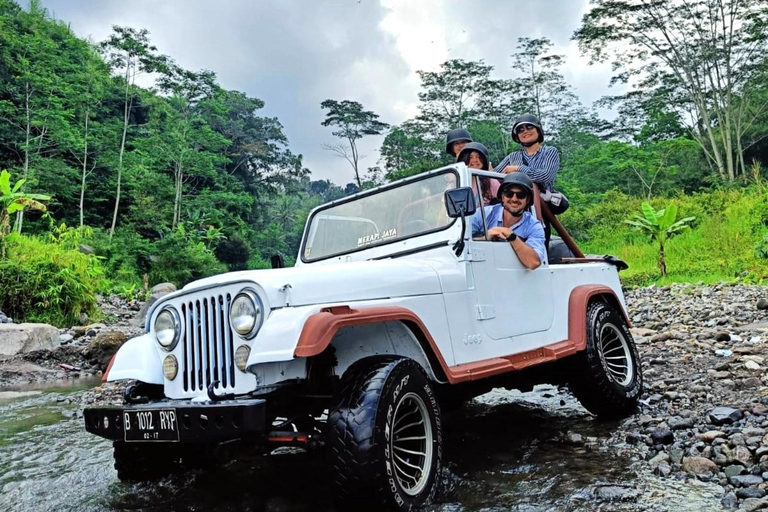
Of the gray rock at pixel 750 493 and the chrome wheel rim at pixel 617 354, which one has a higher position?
the chrome wheel rim at pixel 617 354

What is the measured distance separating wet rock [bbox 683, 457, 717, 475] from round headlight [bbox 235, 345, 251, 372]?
98.5 inches

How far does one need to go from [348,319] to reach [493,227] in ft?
5.92

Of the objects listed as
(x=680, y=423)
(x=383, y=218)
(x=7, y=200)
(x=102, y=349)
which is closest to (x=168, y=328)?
(x=383, y=218)

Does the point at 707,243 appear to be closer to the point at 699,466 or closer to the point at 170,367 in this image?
the point at 699,466

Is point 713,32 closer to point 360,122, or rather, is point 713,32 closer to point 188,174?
point 360,122

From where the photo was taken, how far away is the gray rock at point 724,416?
13.2ft

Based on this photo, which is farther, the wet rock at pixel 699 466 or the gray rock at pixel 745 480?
the wet rock at pixel 699 466

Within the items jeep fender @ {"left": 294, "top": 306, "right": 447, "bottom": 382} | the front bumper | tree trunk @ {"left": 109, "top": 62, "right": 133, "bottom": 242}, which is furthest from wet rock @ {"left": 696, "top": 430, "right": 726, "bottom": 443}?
tree trunk @ {"left": 109, "top": 62, "right": 133, "bottom": 242}

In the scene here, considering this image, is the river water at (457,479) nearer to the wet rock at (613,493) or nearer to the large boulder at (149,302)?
the wet rock at (613,493)

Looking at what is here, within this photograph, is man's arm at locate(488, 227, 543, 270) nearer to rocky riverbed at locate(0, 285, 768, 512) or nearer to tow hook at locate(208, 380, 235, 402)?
rocky riverbed at locate(0, 285, 768, 512)

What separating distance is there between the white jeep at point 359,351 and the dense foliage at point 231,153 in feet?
39.6

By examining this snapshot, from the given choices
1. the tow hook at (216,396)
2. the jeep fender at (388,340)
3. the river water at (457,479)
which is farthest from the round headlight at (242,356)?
the river water at (457,479)

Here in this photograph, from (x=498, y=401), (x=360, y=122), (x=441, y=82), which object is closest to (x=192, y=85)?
(x=360, y=122)

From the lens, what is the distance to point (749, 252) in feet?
52.2
